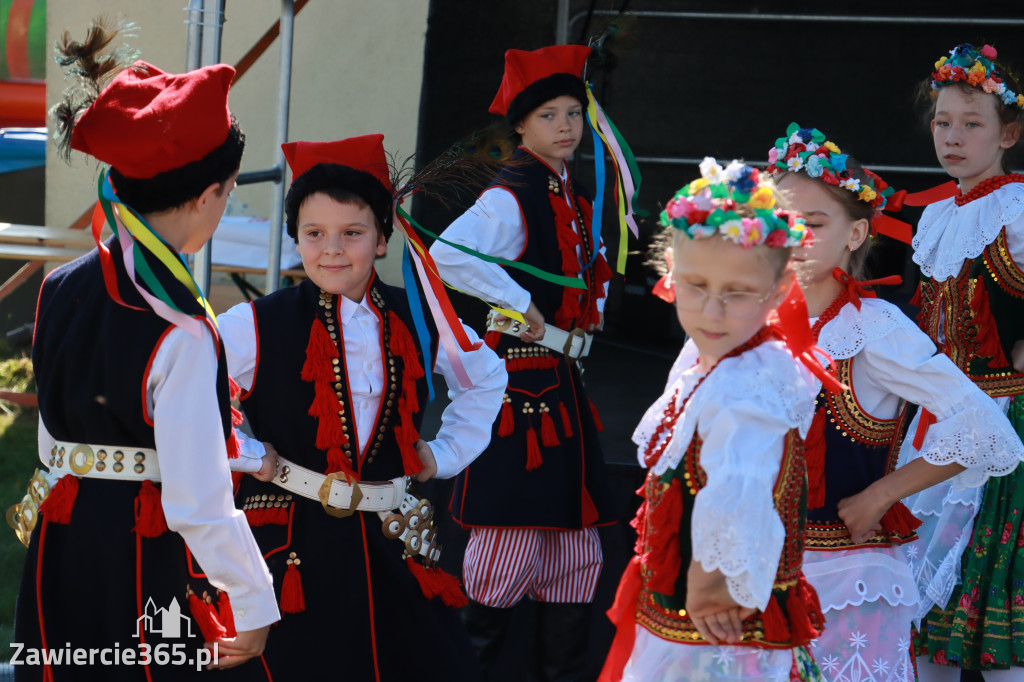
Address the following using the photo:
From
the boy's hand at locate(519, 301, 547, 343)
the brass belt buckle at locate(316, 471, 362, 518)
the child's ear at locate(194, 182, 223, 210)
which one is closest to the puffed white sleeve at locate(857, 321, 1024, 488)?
the brass belt buckle at locate(316, 471, 362, 518)

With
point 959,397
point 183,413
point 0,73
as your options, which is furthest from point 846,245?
point 0,73

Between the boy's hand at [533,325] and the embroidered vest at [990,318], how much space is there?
1.14 meters

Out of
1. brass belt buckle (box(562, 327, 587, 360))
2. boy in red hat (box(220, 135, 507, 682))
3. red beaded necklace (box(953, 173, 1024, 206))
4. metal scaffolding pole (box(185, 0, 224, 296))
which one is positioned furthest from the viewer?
brass belt buckle (box(562, 327, 587, 360))

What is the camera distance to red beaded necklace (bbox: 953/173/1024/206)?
297 centimetres

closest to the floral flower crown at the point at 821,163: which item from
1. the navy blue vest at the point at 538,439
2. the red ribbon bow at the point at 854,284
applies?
the red ribbon bow at the point at 854,284

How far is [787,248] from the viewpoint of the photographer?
5.79 feet

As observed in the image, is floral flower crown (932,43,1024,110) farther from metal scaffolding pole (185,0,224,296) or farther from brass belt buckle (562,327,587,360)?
metal scaffolding pole (185,0,224,296)

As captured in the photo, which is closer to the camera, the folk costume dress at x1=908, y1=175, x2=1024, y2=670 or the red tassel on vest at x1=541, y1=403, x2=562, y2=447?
the folk costume dress at x1=908, y1=175, x2=1024, y2=670

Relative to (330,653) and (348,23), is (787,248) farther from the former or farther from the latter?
(348,23)

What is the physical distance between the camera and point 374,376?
2373 mm

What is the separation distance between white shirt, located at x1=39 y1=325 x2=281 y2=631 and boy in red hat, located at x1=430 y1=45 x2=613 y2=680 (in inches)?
54.9

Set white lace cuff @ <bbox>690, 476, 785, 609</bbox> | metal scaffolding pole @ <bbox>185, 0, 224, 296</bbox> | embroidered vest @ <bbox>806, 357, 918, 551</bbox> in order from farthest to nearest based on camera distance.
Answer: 1. metal scaffolding pole @ <bbox>185, 0, 224, 296</bbox>
2. embroidered vest @ <bbox>806, 357, 918, 551</bbox>
3. white lace cuff @ <bbox>690, 476, 785, 609</bbox>

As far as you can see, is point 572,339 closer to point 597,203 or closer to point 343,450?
point 597,203

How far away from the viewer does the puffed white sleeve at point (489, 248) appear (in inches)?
124
